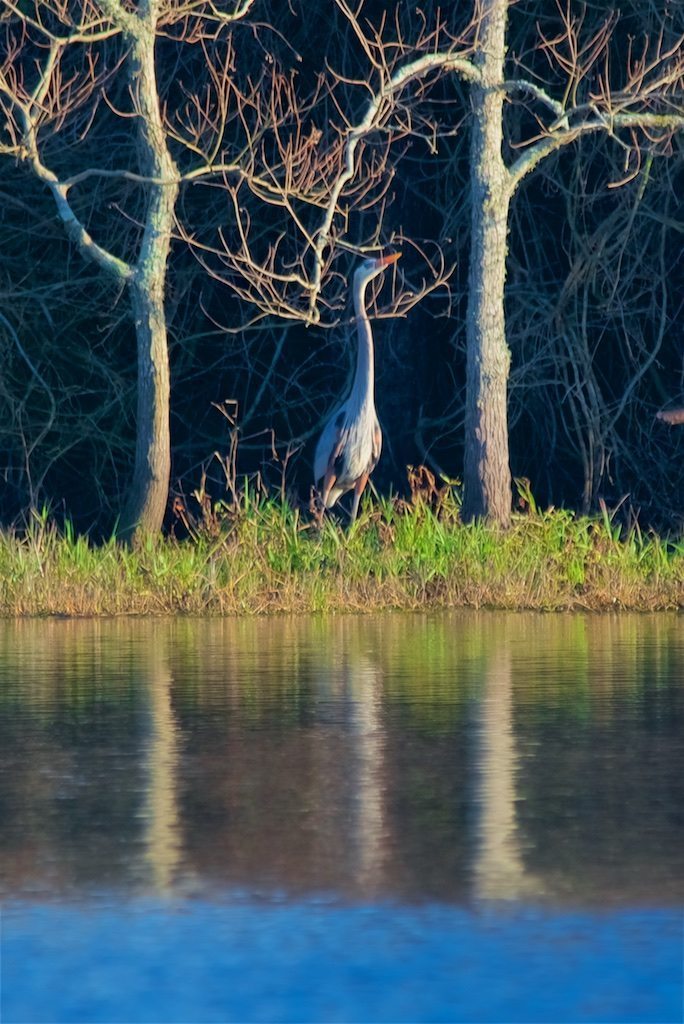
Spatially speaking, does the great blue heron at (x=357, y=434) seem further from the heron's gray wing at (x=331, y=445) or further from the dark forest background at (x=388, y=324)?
the dark forest background at (x=388, y=324)

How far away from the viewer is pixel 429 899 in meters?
6.05

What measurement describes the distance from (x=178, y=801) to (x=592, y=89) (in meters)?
14.3

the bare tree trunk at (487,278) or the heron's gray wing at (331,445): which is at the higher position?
the bare tree trunk at (487,278)

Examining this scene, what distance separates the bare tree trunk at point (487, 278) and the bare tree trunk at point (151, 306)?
2.66 m

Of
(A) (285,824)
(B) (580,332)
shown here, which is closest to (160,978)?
(A) (285,824)

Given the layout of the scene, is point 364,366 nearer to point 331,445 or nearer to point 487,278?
point 331,445

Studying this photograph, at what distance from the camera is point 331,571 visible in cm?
1677

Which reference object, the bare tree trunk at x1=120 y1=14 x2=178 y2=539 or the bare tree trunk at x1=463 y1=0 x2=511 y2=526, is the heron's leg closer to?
the bare tree trunk at x1=463 y1=0 x2=511 y2=526

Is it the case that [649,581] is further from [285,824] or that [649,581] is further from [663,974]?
[663,974]

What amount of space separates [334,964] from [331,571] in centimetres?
1141

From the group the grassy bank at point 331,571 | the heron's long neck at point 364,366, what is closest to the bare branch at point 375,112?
the heron's long neck at point 364,366

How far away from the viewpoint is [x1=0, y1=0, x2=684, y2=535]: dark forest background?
20812mm

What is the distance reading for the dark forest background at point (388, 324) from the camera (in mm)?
20812

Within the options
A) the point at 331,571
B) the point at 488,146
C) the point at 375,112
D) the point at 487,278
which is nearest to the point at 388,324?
the point at 487,278
